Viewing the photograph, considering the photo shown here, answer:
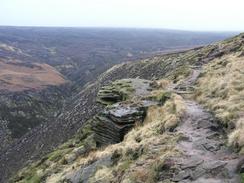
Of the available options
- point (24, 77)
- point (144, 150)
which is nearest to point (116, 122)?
point (144, 150)

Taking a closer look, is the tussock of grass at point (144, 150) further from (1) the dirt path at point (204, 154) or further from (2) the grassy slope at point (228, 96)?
(2) the grassy slope at point (228, 96)

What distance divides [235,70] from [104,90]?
9.49 metres

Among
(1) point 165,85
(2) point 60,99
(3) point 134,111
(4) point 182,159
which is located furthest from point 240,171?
(2) point 60,99

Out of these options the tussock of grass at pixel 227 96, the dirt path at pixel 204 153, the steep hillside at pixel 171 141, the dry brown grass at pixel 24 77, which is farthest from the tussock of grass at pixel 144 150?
the dry brown grass at pixel 24 77

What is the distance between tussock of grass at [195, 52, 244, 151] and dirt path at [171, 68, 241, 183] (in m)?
0.45

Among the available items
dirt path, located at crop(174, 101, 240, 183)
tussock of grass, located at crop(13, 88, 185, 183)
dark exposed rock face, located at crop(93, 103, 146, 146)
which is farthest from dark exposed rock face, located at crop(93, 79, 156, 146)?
dirt path, located at crop(174, 101, 240, 183)

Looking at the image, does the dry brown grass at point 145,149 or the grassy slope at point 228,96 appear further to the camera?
the grassy slope at point 228,96

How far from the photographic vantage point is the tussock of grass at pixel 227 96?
15141 mm

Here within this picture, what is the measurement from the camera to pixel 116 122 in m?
21.5

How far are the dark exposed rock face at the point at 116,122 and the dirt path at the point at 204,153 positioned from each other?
10.4ft

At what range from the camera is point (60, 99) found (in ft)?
408

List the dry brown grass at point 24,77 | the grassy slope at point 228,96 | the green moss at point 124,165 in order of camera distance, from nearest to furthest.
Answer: the grassy slope at point 228,96 < the green moss at point 124,165 < the dry brown grass at point 24,77

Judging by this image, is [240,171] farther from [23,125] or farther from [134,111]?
[23,125]

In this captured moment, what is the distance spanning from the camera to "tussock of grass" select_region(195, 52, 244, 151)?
49.7 feet
